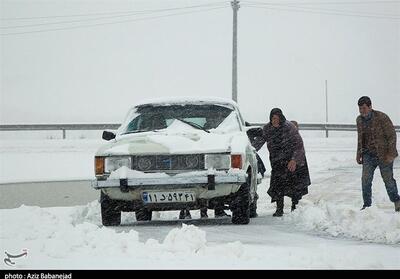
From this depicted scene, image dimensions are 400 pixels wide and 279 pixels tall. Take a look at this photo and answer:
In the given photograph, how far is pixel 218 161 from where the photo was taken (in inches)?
332

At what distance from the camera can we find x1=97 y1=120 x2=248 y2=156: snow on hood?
8.38 metres

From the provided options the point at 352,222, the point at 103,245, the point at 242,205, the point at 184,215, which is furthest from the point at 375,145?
the point at 103,245

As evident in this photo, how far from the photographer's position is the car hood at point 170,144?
8.38 metres

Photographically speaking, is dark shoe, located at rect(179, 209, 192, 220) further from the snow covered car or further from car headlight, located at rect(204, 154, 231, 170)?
car headlight, located at rect(204, 154, 231, 170)

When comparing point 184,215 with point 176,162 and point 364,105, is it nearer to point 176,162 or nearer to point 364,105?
point 176,162

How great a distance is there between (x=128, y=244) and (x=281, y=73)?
2136 inches

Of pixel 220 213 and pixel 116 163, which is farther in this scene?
pixel 220 213

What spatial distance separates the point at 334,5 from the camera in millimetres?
43469

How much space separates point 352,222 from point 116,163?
2894 millimetres

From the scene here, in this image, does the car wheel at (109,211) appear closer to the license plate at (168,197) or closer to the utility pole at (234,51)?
the license plate at (168,197)

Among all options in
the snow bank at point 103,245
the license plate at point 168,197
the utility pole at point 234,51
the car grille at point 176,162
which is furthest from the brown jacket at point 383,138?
the utility pole at point 234,51

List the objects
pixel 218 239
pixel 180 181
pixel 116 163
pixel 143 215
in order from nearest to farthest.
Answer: pixel 218 239, pixel 180 181, pixel 116 163, pixel 143 215

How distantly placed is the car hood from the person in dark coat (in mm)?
2168

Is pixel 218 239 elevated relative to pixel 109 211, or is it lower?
lower
